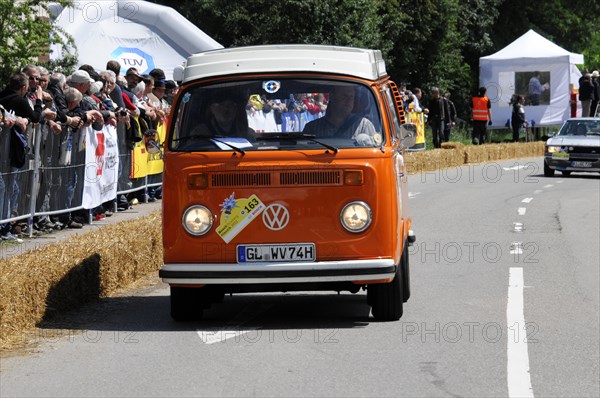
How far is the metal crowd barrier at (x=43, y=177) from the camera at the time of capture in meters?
15.2

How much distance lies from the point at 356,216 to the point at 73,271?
9.24ft

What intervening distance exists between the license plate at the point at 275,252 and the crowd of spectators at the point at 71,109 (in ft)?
6.16

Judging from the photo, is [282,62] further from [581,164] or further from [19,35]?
[581,164]

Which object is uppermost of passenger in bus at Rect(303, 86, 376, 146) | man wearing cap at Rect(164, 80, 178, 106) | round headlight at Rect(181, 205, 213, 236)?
man wearing cap at Rect(164, 80, 178, 106)

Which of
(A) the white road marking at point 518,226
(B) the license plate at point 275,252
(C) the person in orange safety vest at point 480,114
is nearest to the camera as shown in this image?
(B) the license plate at point 275,252

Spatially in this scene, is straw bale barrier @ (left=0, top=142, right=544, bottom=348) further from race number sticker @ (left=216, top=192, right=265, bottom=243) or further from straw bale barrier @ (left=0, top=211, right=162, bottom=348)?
race number sticker @ (left=216, top=192, right=265, bottom=243)

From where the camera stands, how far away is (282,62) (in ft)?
Result: 37.1

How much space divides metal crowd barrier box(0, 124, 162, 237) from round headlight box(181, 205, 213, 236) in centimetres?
471

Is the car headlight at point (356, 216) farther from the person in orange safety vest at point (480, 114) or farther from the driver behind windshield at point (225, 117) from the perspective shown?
the person in orange safety vest at point (480, 114)

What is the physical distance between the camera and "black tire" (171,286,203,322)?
11.2 m

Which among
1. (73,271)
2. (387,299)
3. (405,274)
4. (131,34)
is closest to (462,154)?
(131,34)

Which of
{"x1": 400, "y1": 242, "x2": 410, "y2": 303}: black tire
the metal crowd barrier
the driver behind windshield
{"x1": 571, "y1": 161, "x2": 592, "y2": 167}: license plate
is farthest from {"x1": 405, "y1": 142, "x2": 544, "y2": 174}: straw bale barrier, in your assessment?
the driver behind windshield

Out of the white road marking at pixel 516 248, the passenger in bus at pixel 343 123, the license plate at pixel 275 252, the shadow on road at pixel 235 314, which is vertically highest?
the passenger in bus at pixel 343 123

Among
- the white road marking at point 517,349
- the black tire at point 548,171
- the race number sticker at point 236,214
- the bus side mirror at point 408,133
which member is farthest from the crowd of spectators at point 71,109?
the black tire at point 548,171
